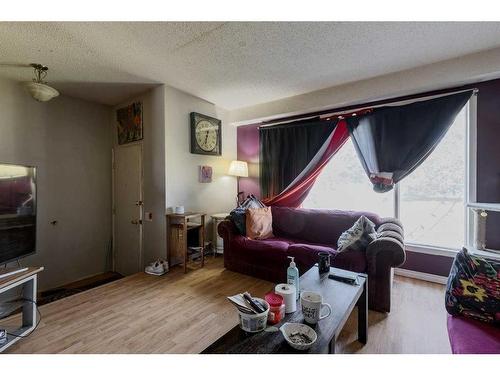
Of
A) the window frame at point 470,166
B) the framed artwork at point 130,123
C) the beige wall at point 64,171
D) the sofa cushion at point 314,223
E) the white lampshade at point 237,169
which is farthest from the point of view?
the white lampshade at point 237,169

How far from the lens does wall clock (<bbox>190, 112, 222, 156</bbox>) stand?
10.8 ft

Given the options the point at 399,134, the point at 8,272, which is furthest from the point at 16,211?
Answer: the point at 399,134

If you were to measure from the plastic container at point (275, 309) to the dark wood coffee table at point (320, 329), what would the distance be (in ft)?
0.10

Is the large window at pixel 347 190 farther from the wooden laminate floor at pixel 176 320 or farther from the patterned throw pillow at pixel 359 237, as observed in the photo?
the wooden laminate floor at pixel 176 320

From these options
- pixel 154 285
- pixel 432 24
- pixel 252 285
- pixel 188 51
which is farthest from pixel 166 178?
pixel 432 24

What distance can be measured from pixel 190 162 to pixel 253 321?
2.61 metres

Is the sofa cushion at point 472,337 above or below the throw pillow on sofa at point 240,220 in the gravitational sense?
below

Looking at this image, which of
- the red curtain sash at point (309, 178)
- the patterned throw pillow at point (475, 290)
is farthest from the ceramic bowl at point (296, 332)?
the red curtain sash at point (309, 178)

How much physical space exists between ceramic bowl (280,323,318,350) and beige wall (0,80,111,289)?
11.3 feet

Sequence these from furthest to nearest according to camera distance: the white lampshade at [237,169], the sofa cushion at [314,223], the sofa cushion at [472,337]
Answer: the white lampshade at [237,169] → the sofa cushion at [314,223] → the sofa cushion at [472,337]

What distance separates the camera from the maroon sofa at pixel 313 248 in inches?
80.7

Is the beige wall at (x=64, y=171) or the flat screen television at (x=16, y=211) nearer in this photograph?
the flat screen television at (x=16, y=211)

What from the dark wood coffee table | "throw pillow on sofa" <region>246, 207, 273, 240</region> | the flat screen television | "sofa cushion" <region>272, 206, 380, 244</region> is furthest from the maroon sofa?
the flat screen television

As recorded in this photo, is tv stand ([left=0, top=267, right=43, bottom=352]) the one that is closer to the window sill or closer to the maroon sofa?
the maroon sofa
